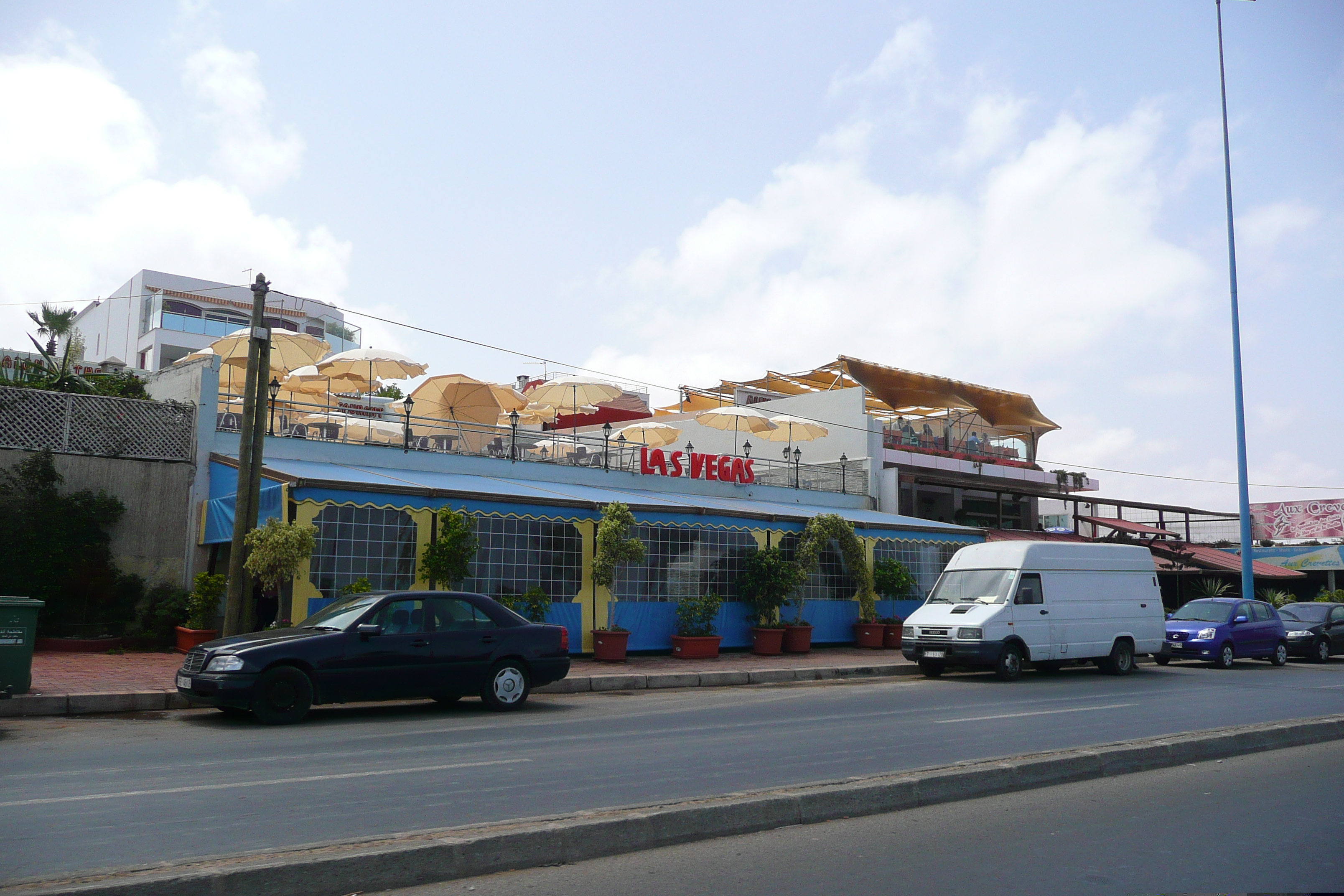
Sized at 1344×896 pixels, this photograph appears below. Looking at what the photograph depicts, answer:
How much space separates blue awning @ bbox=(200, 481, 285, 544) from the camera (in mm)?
15320

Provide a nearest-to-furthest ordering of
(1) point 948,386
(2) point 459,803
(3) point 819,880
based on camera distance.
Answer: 1. (3) point 819,880
2. (2) point 459,803
3. (1) point 948,386

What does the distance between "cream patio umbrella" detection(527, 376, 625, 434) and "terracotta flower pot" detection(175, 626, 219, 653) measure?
39.3 feet

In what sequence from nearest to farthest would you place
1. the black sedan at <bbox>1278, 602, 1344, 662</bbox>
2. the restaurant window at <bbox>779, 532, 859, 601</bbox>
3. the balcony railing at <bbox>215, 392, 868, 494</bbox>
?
1. the balcony railing at <bbox>215, 392, 868, 494</bbox>
2. the restaurant window at <bbox>779, 532, 859, 601</bbox>
3. the black sedan at <bbox>1278, 602, 1344, 662</bbox>

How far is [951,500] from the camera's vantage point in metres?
34.3

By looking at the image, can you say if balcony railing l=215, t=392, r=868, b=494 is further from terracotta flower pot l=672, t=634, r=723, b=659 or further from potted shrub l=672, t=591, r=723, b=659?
terracotta flower pot l=672, t=634, r=723, b=659

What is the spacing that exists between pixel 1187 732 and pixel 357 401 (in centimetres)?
2433

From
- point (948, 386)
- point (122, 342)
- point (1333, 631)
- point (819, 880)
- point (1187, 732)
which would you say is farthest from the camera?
point (122, 342)

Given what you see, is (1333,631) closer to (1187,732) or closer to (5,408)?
(1187,732)

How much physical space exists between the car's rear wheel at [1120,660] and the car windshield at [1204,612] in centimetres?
370

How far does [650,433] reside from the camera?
30.7 metres

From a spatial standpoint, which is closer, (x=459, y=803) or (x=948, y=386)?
(x=459, y=803)

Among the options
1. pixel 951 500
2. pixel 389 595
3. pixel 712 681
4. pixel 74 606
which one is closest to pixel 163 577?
pixel 74 606

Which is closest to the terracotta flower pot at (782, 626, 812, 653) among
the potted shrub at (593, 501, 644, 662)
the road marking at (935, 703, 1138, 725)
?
the potted shrub at (593, 501, 644, 662)

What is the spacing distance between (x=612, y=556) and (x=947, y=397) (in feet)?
76.5
